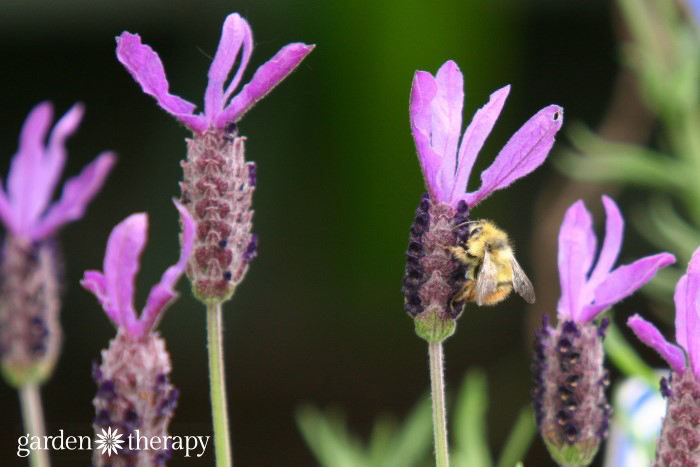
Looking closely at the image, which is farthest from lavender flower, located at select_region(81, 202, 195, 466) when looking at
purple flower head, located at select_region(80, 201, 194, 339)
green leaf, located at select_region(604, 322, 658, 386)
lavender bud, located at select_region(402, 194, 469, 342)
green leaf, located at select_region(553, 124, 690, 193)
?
green leaf, located at select_region(553, 124, 690, 193)

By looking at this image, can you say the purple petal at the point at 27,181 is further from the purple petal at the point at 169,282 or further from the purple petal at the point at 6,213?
the purple petal at the point at 169,282

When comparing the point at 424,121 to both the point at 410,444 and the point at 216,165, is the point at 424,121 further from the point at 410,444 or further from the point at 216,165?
the point at 410,444

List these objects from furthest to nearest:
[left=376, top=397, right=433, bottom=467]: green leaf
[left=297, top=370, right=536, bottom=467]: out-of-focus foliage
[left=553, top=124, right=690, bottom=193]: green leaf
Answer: [left=553, top=124, right=690, bottom=193]: green leaf
[left=376, top=397, right=433, bottom=467]: green leaf
[left=297, top=370, right=536, bottom=467]: out-of-focus foliage

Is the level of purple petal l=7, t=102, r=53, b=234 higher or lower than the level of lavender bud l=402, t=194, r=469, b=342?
higher

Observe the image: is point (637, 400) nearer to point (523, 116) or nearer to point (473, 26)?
point (473, 26)

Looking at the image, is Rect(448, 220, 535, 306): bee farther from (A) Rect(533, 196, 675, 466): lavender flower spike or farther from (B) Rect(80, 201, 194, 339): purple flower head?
(B) Rect(80, 201, 194, 339): purple flower head

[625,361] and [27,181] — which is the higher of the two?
[27,181]

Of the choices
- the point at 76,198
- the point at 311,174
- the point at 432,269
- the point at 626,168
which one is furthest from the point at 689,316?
the point at 311,174

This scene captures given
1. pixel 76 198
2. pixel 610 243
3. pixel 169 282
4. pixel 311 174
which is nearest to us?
pixel 169 282
